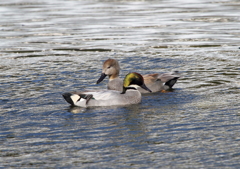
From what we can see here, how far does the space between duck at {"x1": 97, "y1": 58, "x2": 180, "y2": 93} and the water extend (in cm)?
30

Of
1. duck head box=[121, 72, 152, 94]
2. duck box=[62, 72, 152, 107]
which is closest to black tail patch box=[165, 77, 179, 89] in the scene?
duck head box=[121, 72, 152, 94]

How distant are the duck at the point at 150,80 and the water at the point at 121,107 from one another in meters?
0.30

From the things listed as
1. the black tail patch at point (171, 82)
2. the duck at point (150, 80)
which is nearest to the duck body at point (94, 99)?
the duck at point (150, 80)

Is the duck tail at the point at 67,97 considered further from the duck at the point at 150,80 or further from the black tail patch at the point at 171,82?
the black tail patch at the point at 171,82

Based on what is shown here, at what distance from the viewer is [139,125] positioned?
8922 mm

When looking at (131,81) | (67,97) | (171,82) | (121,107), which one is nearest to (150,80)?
(171,82)

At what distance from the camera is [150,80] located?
12.1m

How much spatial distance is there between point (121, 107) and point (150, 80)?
193cm

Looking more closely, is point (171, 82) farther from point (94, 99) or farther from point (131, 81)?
point (94, 99)

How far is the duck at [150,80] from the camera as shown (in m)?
12.1

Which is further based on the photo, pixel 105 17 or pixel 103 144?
pixel 105 17

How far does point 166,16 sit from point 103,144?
57.0ft

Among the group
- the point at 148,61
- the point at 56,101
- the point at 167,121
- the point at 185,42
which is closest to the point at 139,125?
the point at 167,121

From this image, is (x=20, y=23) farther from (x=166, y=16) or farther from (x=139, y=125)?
(x=139, y=125)
